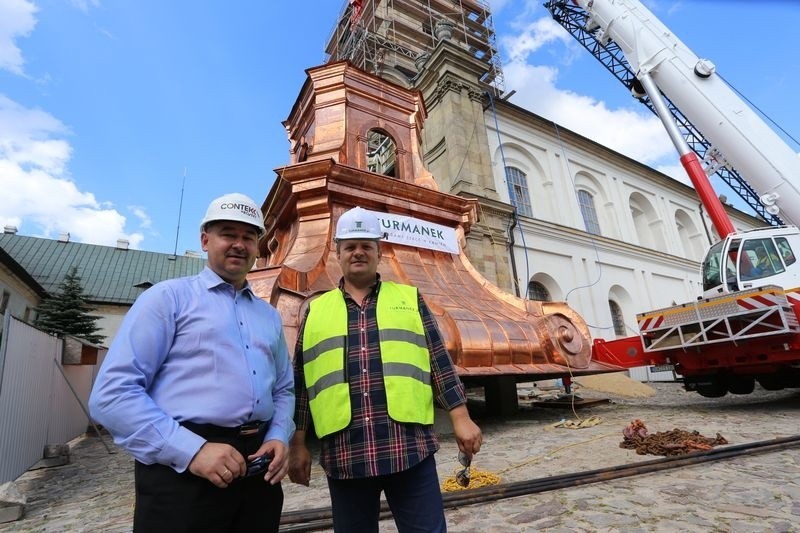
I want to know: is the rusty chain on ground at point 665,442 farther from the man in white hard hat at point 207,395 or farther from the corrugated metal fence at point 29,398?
the corrugated metal fence at point 29,398

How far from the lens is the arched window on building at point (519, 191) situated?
54.4ft

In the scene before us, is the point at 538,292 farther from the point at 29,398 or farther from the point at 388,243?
the point at 29,398

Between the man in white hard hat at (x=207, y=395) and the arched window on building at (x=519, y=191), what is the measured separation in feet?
51.5

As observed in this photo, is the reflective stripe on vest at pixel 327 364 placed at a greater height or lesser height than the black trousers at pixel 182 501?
greater

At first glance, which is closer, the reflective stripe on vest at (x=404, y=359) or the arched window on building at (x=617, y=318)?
the reflective stripe on vest at (x=404, y=359)

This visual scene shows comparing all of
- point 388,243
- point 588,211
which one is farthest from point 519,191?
point 388,243

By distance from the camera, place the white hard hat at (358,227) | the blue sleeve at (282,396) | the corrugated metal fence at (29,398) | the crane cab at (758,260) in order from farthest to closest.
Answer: the crane cab at (758,260)
the corrugated metal fence at (29,398)
the white hard hat at (358,227)
the blue sleeve at (282,396)

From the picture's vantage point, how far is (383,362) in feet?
5.52

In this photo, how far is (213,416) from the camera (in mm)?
1337

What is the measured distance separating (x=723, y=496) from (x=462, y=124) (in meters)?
14.3

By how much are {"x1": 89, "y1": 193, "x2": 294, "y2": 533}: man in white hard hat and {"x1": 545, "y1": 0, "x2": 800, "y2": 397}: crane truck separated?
699 centimetres

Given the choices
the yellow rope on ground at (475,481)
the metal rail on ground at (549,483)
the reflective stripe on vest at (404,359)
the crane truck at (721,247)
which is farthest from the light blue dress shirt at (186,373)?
the crane truck at (721,247)

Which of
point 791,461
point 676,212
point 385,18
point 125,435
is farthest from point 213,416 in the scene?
point 676,212

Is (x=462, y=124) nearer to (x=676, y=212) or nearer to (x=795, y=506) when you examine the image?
(x=795, y=506)
